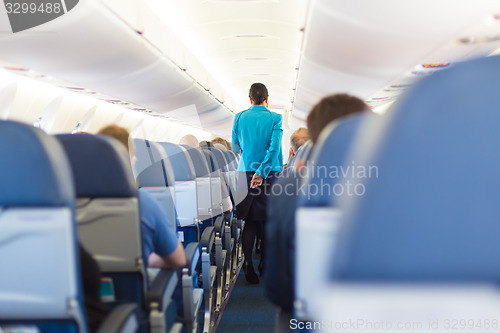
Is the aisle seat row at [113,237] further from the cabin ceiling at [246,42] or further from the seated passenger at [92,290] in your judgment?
the cabin ceiling at [246,42]

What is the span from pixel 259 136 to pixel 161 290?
335cm

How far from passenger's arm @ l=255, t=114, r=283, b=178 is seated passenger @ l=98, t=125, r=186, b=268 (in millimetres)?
2730

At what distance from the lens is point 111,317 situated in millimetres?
1812

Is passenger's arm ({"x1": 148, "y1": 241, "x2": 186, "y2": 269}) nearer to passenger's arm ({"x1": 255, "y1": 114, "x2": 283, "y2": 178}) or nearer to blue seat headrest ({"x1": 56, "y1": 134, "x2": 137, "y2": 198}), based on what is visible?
blue seat headrest ({"x1": 56, "y1": 134, "x2": 137, "y2": 198})

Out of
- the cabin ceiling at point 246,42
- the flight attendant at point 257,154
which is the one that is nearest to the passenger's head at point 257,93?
the flight attendant at point 257,154

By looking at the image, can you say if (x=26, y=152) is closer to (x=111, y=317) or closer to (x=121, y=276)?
(x=111, y=317)

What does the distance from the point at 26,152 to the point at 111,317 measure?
0.68m

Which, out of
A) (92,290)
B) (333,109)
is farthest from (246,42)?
(92,290)

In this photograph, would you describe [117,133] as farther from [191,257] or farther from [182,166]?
[182,166]

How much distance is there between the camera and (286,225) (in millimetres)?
1927

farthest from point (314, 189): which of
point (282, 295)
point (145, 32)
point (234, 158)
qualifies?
point (234, 158)

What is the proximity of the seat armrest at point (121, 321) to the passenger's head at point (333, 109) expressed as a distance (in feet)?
3.34

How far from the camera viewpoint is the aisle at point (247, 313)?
4.37m

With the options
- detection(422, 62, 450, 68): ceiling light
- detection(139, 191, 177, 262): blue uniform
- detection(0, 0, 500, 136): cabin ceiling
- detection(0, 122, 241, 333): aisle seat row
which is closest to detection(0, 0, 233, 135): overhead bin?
detection(0, 0, 500, 136): cabin ceiling
